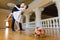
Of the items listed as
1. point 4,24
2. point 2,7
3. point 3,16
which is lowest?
point 4,24

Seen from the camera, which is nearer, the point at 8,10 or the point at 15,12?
the point at 15,12

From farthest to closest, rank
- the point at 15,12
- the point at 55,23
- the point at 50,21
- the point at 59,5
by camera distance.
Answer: the point at 50,21 → the point at 55,23 → the point at 59,5 → the point at 15,12

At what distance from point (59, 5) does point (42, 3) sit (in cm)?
110

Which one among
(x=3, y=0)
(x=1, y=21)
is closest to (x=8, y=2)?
(x=3, y=0)

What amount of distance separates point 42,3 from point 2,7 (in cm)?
523

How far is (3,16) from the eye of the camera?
990 cm

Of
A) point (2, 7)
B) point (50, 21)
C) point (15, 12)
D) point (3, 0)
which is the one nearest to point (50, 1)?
point (50, 21)

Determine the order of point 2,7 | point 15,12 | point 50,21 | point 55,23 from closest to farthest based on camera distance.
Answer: point 15,12 < point 55,23 < point 50,21 < point 2,7

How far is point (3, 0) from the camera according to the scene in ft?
26.3

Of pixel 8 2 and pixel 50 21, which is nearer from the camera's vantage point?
pixel 50 21

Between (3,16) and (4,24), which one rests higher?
(3,16)

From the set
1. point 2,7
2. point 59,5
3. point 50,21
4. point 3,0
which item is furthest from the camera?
point 2,7

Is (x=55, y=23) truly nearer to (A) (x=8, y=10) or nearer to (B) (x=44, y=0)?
(B) (x=44, y=0)

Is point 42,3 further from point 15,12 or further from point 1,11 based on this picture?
point 1,11
